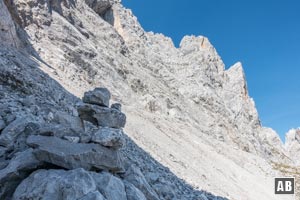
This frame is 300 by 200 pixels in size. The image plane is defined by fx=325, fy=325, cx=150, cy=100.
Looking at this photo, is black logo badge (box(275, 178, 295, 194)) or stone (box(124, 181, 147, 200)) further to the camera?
black logo badge (box(275, 178, 295, 194))

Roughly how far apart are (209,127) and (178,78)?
14.4m

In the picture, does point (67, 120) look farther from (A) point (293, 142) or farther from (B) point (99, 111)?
(A) point (293, 142)

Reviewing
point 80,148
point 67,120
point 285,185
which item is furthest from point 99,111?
point 285,185

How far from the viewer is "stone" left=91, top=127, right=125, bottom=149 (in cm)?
1001

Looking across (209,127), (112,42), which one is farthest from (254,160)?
(112,42)

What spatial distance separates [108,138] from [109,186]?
1.85m

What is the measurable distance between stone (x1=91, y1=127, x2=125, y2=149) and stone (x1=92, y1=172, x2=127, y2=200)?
1.15 meters

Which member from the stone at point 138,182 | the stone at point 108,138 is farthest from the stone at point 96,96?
the stone at point 138,182

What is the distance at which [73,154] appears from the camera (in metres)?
9.01

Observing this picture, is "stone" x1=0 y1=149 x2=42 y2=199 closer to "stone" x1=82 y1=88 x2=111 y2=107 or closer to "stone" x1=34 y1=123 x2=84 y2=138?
"stone" x1=34 y1=123 x2=84 y2=138

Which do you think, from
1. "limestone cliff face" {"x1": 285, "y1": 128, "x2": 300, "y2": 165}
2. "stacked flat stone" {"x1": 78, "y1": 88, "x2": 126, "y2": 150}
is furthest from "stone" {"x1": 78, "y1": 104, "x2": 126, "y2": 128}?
"limestone cliff face" {"x1": 285, "y1": 128, "x2": 300, "y2": 165}

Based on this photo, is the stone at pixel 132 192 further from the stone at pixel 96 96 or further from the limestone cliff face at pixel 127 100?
the stone at pixel 96 96

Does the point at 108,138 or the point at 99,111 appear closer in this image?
the point at 108,138

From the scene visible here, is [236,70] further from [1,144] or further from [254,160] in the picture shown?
[1,144]
